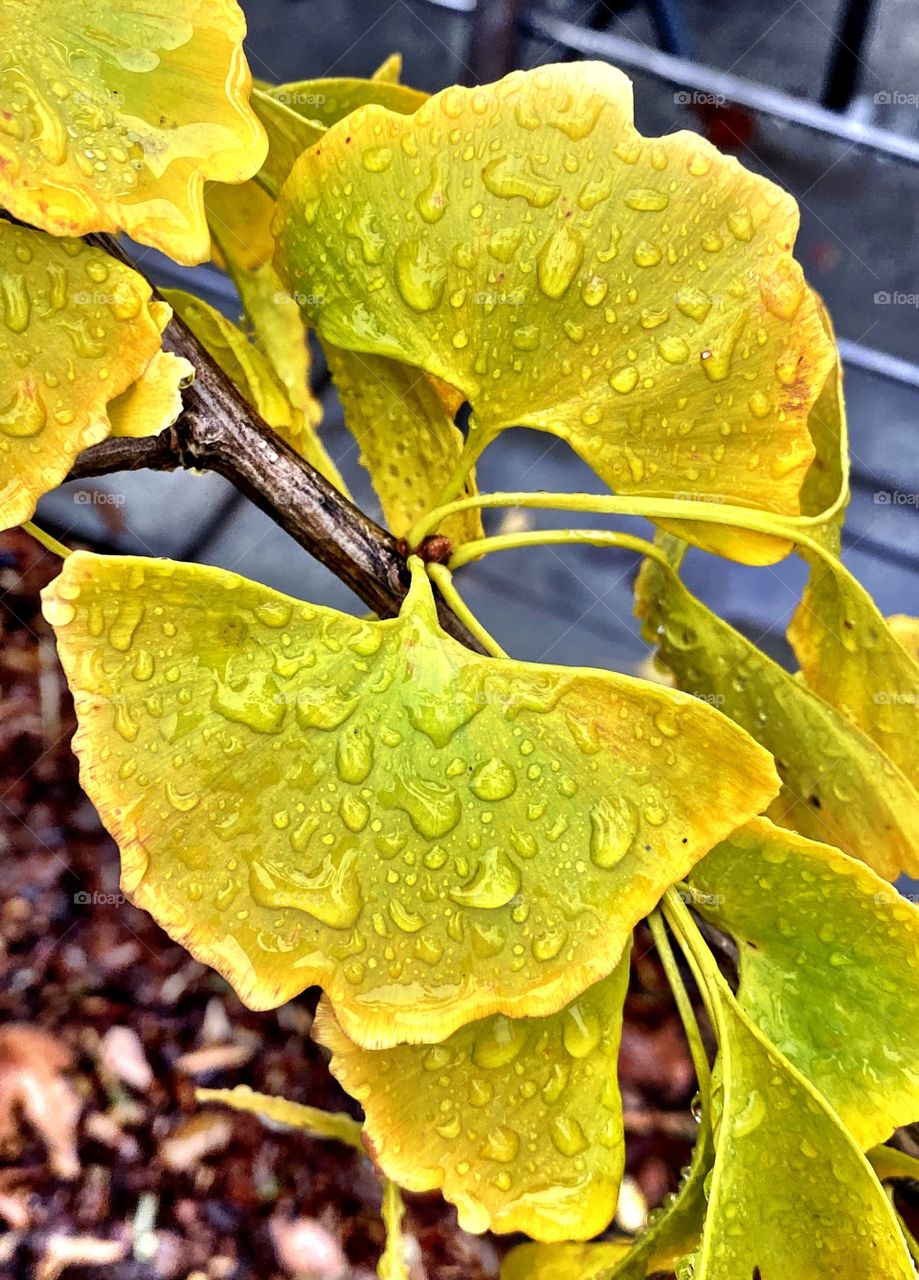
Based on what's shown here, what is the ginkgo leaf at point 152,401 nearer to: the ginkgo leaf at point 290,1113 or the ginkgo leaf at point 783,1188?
the ginkgo leaf at point 783,1188

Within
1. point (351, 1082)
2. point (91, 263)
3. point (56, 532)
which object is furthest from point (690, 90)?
point (351, 1082)

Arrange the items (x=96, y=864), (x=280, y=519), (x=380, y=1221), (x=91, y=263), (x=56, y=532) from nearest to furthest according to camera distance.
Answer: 1. (x=91, y=263)
2. (x=280, y=519)
3. (x=380, y=1221)
4. (x=96, y=864)
5. (x=56, y=532)

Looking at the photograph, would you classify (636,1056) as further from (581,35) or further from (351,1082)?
(581,35)

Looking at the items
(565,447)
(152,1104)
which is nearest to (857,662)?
(152,1104)

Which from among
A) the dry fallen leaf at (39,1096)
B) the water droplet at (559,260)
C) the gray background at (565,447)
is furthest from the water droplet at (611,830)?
the gray background at (565,447)

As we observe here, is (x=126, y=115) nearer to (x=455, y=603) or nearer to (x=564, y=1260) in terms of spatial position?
(x=455, y=603)

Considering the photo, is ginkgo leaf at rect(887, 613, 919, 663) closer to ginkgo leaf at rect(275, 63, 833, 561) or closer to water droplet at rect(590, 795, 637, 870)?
ginkgo leaf at rect(275, 63, 833, 561)

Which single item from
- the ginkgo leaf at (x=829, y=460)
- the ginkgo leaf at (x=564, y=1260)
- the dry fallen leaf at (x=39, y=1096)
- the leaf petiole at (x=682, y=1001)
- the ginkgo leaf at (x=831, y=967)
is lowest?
the dry fallen leaf at (x=39, y=1096)
